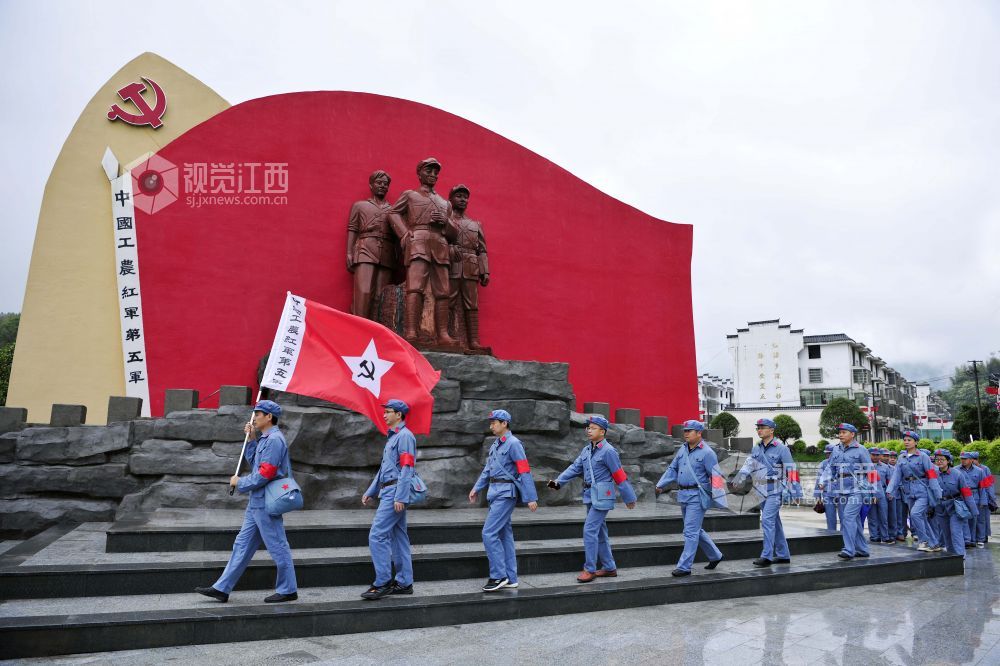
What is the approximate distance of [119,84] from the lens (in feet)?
34.1

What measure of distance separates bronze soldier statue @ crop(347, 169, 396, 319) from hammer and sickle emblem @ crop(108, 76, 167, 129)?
3.75 meters

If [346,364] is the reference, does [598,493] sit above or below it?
below

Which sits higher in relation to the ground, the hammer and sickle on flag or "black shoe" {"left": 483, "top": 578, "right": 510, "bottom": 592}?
the hammer and sickle on flag

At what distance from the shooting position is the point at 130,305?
905 centimetres

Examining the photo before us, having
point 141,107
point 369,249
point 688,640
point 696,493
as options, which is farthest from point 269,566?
point 141,107

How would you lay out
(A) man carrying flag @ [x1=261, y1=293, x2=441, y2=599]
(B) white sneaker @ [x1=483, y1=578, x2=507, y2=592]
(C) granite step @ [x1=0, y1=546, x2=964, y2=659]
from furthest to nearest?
(A) man carrying flag @ [x1=261, y1=293, x2=441, y2=599] → (B) white sneaker @ [x1=483, y1=578, x2=507, y2=592] → (C) granite step @ [x1=0, y1=546, x2=964, y2=659]

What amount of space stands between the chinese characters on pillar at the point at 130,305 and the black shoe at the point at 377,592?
19.6ft

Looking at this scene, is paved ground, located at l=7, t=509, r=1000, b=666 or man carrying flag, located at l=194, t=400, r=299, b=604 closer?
paved ground, located at l=7, t=509, r=1000, b=666

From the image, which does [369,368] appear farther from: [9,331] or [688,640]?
[9,331]

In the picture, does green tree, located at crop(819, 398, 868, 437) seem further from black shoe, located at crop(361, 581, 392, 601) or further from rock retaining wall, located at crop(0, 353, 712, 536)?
black shoe, located at crop(361, 581, 392, 601)

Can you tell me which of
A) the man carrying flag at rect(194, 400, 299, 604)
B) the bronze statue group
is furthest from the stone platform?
the bronze statue group

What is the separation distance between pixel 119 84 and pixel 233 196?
300 centimetres

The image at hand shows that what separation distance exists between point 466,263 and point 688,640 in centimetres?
668

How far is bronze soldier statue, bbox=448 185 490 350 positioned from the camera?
32.0ft
